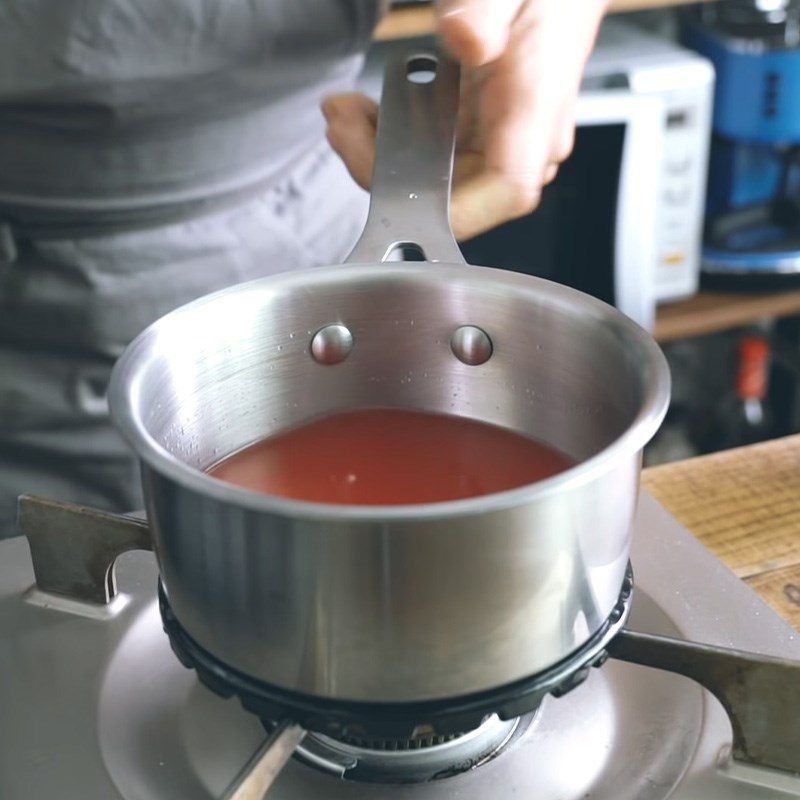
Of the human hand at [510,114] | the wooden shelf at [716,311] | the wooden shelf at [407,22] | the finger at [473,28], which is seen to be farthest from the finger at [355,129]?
the wooden shelf at [716,311]

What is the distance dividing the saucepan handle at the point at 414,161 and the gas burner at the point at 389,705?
8.4 inches

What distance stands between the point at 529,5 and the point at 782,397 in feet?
3.88

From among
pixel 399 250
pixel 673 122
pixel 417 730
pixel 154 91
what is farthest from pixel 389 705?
pixel 673 122

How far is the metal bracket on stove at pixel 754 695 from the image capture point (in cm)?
44

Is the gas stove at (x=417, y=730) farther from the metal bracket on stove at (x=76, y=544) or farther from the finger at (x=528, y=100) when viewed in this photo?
the finger at (x=528, y=100)

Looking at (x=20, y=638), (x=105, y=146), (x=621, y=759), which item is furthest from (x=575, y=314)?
(x=105, y=146)

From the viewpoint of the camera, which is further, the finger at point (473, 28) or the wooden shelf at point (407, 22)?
the wooden shelf at point (407, 22)

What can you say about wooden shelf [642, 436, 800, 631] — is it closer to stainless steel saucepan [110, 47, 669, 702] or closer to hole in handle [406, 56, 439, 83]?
stainless steel saucepan [110, 47, 669, 702]

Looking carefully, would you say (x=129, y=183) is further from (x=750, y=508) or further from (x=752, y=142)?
(x=752, y=142)

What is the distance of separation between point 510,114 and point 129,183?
12.7 inches

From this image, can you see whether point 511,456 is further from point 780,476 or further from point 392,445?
point 780,476

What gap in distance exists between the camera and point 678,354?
6.12 ft

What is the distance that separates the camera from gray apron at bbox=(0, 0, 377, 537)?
76 cm

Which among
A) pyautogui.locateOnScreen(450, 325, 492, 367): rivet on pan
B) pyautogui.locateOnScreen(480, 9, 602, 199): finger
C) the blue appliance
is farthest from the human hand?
A: the blue appliance
